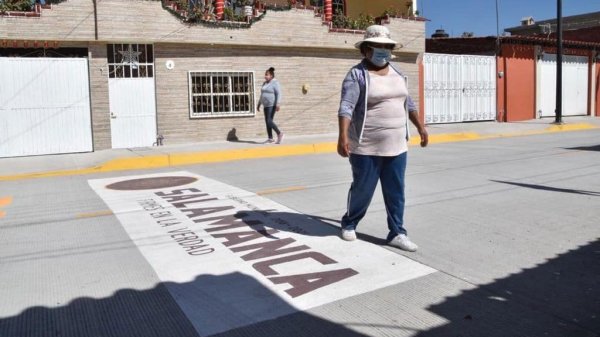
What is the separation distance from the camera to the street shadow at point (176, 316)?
360 cm

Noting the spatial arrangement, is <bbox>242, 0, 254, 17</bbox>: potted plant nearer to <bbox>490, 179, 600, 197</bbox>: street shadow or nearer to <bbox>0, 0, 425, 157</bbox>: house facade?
<bbox>0, 0, 425, 157</bbox>: house facade

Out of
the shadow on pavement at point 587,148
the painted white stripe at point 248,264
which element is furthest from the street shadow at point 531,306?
the shadow on pavement at point 587,148

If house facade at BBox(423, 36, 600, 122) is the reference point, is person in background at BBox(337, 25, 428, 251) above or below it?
below

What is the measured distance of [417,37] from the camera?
19828 millimetres

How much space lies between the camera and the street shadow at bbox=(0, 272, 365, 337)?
11.8ft

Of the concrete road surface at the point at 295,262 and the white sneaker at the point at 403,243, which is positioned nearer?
the concrete road surface at the point at 295,262

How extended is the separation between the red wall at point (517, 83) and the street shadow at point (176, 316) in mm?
20782

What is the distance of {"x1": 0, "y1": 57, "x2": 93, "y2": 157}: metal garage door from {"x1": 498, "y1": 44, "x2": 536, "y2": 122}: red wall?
15.7m

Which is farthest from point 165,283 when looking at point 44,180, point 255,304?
point 44,180

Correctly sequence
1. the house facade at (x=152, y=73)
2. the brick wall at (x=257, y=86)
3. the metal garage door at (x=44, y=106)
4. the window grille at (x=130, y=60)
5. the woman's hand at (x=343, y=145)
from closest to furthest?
the woman's hand at (x=343, y=145) < the metal garage door at (x=44, y=106) < the house facade at (x=152, y=73) < the window grille at (x=130, y=60) < the brick wall at (x=257, y=86)

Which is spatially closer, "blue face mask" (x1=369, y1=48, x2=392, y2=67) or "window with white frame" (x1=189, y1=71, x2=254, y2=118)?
"blue face mask" (x1=369, y1=48, x2=392, y2=67)

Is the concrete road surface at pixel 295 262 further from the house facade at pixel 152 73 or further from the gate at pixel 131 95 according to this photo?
the gate at pixel 131 95

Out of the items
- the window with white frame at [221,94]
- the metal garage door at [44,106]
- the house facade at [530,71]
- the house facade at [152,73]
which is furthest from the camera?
the house facade at [530,71]

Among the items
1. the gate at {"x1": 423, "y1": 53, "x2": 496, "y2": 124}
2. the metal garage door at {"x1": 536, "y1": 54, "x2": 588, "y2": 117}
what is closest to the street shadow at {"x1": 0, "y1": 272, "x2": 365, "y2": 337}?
the gate at {"x1": 423, "y1": 53, "x2": 496, "y2": 124}
